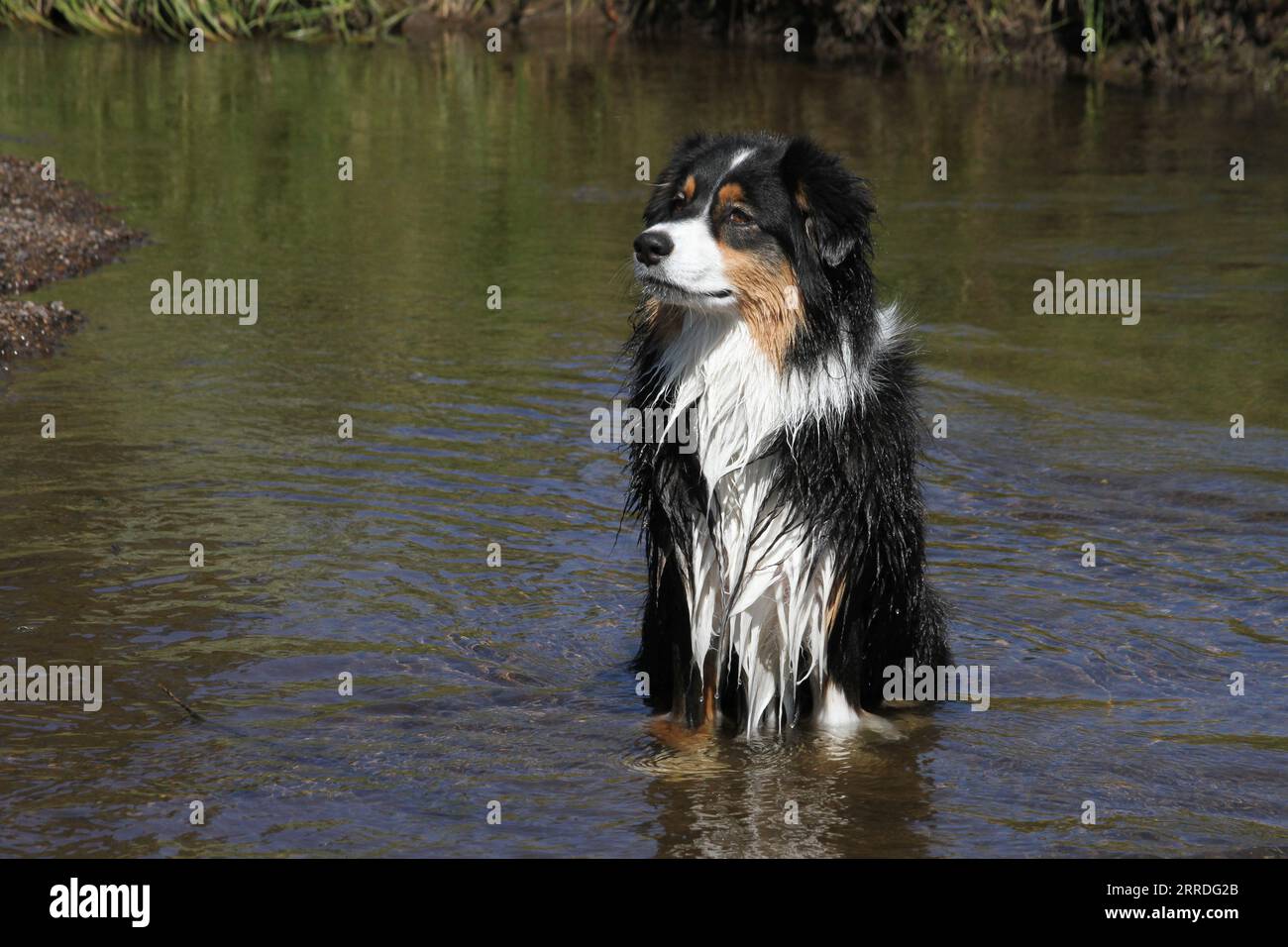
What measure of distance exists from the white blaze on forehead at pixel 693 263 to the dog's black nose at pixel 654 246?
12 mm

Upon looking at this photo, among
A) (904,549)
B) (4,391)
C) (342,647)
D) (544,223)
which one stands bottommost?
(342,647)

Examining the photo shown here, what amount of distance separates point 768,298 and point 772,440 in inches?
18.0

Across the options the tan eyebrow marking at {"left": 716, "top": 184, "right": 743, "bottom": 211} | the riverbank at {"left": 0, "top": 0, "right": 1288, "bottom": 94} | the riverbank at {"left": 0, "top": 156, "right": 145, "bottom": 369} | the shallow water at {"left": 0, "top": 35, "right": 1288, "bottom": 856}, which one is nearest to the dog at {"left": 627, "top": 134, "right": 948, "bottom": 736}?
the tan eyebrow marking at {"left": 716, "top": 184, "right": 743, "bottom": 211}

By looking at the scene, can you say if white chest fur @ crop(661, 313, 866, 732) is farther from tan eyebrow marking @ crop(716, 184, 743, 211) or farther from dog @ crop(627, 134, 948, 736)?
tan eyebrow marking @ crop(716, 184, 743, 211)

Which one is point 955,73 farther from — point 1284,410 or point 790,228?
point 790,228

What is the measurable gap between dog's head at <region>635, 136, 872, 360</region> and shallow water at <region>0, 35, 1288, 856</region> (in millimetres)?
1499

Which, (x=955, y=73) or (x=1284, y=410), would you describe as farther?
(x=955, y=73)

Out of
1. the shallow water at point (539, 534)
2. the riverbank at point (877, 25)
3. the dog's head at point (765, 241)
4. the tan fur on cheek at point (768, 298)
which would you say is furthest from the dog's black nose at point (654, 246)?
the riverbank at point (877, 25)

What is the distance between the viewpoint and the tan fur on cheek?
5.15 metres

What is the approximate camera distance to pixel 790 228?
17.0 feet

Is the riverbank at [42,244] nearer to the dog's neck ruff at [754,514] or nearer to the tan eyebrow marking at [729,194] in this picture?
the dog's neck ruff at [754,514]

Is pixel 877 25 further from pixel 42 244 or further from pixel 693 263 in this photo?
pixel 693 263

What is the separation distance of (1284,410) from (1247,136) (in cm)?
901
